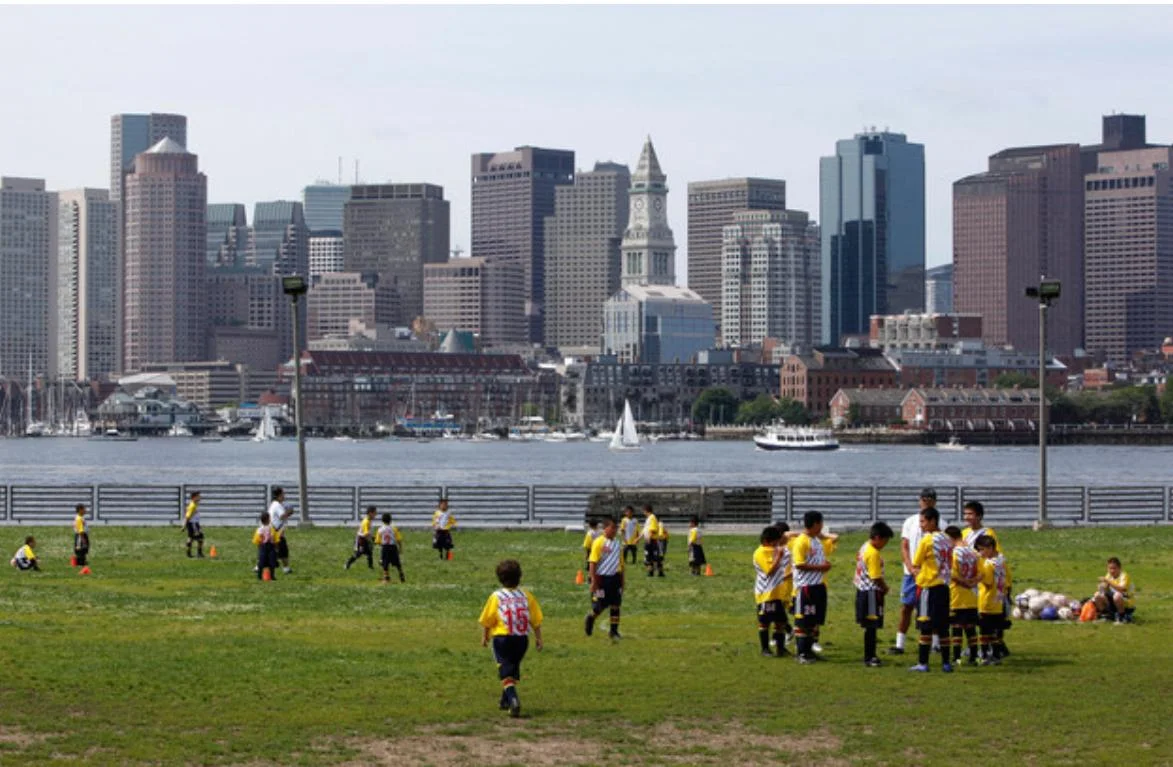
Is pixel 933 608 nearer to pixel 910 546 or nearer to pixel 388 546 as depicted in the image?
pixel 910 546

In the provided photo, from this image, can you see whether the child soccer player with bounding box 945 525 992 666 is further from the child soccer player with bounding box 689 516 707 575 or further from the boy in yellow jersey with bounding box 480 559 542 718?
the child soccer player with bounding box 689 516 707 575

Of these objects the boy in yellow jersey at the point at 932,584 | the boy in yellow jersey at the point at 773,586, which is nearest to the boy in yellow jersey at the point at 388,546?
the boy in yellow jersey at the point at 773,586

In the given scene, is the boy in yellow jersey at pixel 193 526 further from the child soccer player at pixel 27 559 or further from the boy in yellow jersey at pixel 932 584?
the boy in yellow jersey at pixel 932 584

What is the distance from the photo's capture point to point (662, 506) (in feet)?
194

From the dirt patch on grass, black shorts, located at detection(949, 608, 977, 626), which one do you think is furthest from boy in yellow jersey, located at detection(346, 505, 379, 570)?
the dirt patch on grass

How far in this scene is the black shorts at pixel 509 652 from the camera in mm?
23547

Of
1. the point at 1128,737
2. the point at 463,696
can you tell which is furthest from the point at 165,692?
the point at 1128,737

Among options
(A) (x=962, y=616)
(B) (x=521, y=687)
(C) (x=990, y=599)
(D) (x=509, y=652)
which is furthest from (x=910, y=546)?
(D) (x=509, y=652)

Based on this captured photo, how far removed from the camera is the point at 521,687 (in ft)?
84.2

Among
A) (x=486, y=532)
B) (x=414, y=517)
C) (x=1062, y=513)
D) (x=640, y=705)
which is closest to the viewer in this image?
(x=640, y=705)

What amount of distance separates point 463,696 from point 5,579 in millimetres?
17354

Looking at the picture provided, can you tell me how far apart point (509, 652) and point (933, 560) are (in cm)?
554

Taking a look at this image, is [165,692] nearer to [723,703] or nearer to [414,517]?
[723,703]

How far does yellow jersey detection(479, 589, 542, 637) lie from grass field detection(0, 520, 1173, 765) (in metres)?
0.93
